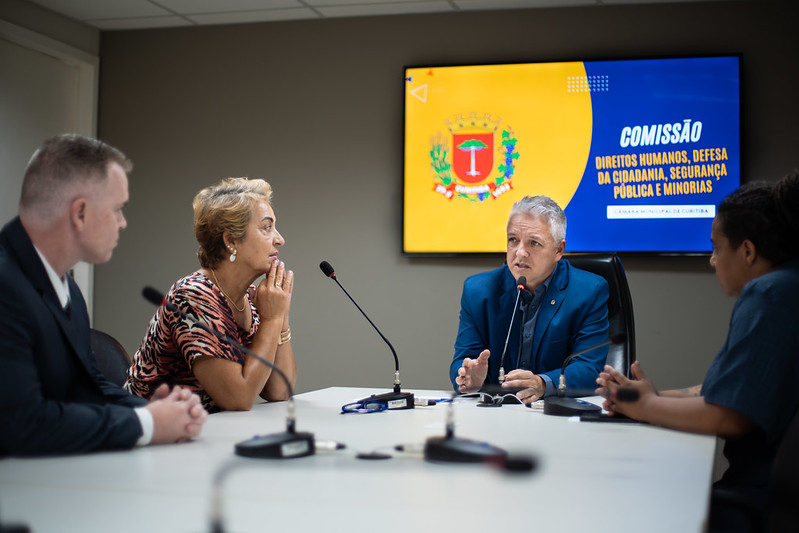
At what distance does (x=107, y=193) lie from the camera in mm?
1548

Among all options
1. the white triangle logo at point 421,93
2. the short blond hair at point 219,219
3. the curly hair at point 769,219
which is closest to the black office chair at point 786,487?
the curly hair at point 769,219

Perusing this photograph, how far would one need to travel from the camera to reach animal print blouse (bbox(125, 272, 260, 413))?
79.2 inches

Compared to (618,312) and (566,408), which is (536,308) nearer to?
(618,312)

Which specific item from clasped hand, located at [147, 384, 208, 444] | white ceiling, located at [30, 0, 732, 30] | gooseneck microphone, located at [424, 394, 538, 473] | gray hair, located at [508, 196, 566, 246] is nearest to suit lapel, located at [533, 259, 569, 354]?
gray hair, located at [508, 196, 566, 246]

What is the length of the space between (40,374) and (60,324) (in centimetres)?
10

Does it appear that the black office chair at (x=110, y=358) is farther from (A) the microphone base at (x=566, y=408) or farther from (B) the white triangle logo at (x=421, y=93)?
(B) the white triangle logo at (x=421, y=93)

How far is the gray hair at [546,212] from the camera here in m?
2.78

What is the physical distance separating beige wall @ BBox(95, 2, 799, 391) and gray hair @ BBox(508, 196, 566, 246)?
1.26 m

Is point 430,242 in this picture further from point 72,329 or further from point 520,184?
point 72,329

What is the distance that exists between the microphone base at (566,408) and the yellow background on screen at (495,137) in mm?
2028

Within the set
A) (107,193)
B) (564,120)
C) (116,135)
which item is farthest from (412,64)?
(107,193)

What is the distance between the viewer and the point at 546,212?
278cm

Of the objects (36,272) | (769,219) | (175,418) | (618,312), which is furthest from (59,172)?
(618,312)

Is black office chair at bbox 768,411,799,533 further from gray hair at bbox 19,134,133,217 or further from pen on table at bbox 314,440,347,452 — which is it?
gray hair at bbox 19,134,133,217
